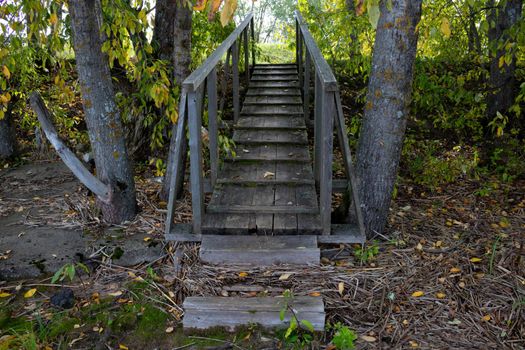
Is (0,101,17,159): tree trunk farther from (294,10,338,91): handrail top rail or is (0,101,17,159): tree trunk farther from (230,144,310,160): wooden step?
(294,10,338,91): handrail top rail

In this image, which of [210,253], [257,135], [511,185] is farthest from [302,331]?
[511,185]

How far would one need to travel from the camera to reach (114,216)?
4.05m

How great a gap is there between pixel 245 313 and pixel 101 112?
2033 mm

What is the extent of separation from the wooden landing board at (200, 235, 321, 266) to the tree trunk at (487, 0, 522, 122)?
3.72 metres

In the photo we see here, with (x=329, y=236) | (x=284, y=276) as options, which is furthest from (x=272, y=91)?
(x=284, y=276)

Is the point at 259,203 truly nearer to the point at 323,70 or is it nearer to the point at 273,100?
the point at 323,70

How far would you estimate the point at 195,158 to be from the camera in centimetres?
334

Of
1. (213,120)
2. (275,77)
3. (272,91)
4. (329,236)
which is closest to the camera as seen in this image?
(329,236)

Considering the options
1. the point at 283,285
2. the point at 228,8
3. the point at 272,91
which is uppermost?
the point at 228,8

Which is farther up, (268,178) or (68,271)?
(268,178)

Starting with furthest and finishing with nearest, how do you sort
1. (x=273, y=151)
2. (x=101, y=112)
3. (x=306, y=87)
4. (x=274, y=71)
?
(x=274, y=71), (x=306, y=87), (x=273, y=151), (x=101, y=112)

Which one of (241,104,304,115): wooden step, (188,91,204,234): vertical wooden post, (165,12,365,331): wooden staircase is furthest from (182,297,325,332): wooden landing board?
(241,104,304,115): wooden step

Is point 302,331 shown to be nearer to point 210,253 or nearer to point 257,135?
point 210,253

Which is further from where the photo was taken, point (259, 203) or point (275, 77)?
point (275, 77)
